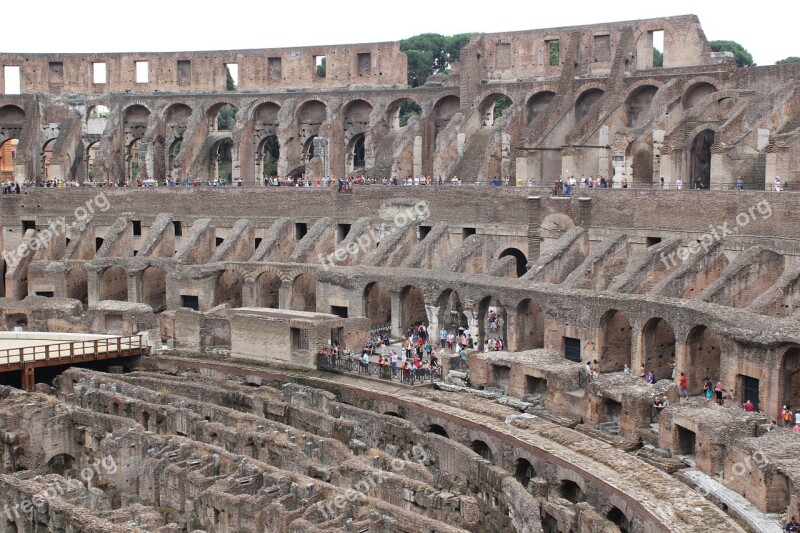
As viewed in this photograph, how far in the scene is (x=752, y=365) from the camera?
99.7ft

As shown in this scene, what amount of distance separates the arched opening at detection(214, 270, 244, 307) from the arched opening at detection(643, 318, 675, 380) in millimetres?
18016

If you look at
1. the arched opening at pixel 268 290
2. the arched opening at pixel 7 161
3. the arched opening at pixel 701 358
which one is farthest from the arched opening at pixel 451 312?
the arched opening at pixel 7 161

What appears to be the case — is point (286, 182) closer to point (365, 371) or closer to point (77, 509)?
point (365, 371)

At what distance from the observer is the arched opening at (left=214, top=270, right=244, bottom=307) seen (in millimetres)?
46434

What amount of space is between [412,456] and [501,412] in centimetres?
306

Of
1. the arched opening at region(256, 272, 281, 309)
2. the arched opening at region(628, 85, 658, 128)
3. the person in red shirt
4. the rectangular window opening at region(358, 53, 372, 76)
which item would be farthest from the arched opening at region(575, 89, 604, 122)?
the person in red shirt

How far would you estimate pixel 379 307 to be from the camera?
43.3m

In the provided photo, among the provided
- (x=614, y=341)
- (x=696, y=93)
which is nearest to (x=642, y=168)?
(x=696, y=93)

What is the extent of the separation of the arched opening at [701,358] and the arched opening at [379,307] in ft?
42.2

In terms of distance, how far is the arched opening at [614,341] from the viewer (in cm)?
3553

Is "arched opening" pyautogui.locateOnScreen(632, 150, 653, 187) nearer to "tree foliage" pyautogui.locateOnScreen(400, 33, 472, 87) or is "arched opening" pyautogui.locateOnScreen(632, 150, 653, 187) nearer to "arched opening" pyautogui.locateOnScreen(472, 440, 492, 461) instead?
"arched opening" pyautogui.locateOnScreen(472, 440, 492, 461)

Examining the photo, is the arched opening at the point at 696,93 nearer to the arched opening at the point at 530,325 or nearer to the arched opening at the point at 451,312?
the arched opening at the point at 451,312

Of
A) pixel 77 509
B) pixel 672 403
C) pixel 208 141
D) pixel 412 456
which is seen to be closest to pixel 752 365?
pixel 672 403

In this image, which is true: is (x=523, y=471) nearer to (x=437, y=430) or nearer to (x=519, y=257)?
(x=437, y=430)
